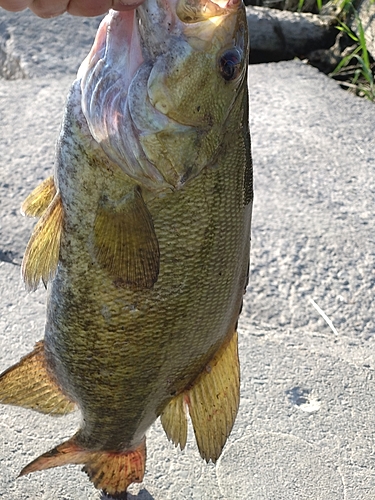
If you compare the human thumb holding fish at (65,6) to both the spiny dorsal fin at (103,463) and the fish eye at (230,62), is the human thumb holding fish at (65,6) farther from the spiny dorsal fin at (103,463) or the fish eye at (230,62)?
the spiny dorsal fin at (103,463)

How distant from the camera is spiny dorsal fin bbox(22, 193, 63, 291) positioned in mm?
1888

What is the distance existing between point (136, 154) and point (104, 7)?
327 mm

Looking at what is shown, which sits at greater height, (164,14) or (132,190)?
(164,14)

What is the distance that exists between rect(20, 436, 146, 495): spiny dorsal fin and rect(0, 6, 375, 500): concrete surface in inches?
9.6

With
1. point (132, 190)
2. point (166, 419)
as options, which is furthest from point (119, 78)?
point (166, 419)

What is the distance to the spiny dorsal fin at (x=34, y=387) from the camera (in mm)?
2240

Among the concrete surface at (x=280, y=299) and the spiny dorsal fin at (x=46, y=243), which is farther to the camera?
the concrete surface at (x=280, y=299)

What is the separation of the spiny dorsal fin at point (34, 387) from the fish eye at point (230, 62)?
3.17ft

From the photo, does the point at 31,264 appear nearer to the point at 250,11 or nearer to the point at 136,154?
the point at 136,154

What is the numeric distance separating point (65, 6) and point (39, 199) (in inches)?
20.1

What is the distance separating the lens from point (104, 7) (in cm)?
168

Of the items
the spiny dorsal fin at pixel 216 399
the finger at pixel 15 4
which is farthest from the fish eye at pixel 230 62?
the spiny dorsal fin at pixel 216 399

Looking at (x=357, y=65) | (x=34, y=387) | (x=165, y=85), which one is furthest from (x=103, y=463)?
(x=357, y=65)

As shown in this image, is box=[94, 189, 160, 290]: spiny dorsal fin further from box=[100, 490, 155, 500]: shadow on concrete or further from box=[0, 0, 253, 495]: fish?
box=[100, 490, 155, 500]: shadow on concrete
